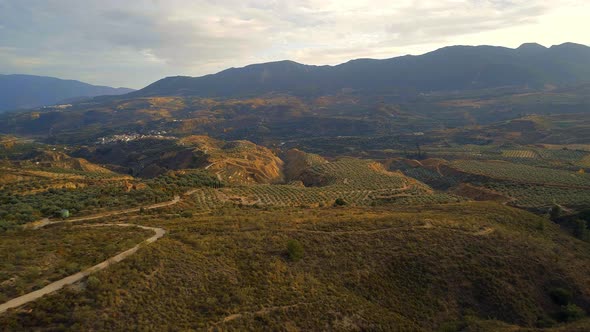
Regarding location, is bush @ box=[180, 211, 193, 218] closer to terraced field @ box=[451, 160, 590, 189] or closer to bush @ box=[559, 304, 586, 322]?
bush @ box=[559, 304, 586, 322]

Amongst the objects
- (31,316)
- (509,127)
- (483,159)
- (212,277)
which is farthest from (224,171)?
(509,127)

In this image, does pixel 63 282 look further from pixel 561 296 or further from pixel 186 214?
pixel 561 296

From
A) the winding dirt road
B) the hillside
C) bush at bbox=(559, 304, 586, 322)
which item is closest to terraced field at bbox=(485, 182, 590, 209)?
the hillside

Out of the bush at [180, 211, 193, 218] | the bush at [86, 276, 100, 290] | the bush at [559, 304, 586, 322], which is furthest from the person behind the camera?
the bush at [180, 211, 193, 218]

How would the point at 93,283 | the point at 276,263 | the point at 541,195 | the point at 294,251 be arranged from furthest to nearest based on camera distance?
the point at 541,195 → the point at 294,251 → the point at 276,263 → the point at 93,283

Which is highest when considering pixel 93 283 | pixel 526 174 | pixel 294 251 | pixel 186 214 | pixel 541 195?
pixel 93 283

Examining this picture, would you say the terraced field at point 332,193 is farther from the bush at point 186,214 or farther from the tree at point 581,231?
the tree at point 581,231

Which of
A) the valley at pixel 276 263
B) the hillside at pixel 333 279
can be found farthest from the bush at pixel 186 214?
the hillside at pixel 333 279

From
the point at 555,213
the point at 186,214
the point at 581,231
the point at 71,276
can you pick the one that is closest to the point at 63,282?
the point at 71,276
